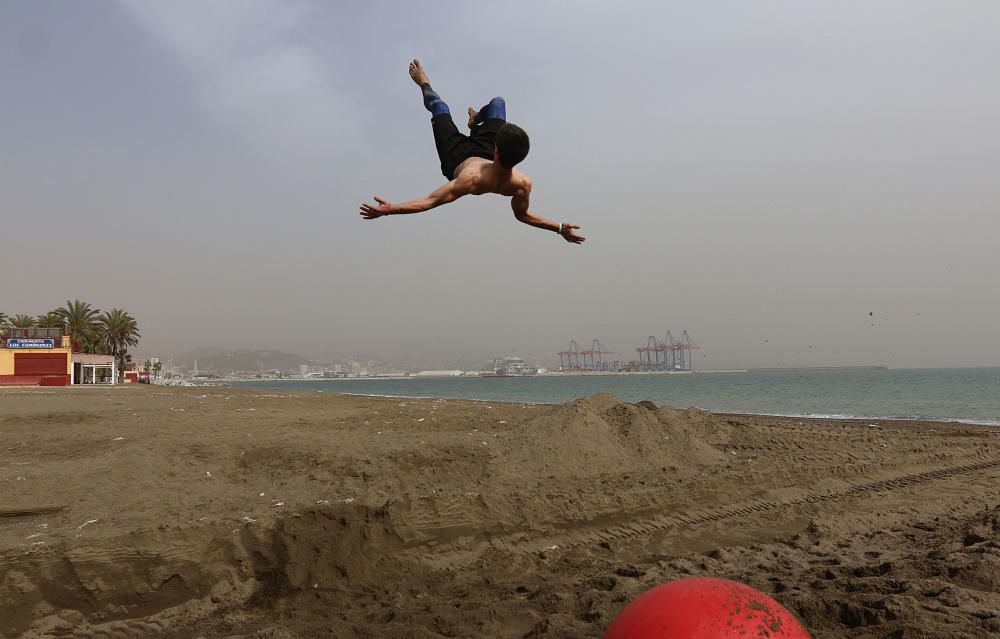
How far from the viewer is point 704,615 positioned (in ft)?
7.30

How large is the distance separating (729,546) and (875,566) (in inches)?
64.3

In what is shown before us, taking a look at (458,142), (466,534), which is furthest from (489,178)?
(466,534)

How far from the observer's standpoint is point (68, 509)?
6.07 meters

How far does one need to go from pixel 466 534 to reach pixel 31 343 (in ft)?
179

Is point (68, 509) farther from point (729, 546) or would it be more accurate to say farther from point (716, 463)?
point (716, 463)

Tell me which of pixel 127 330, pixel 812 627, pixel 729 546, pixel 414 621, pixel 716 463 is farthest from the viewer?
pixel 127 330

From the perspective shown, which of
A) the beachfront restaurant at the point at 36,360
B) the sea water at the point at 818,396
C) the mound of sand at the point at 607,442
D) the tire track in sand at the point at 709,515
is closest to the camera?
the tire track in sand at the point at 709,515

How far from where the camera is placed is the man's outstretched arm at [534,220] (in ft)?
16.9

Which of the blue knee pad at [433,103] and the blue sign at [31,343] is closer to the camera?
the blue knee pad at [433,103]

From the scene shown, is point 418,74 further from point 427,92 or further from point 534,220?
point 534,220

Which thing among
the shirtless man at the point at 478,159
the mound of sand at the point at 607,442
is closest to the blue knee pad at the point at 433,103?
the shirtless man at the point at 478,159

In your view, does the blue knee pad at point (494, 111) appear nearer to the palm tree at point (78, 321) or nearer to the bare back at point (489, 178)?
the bare back at point (489, 178)

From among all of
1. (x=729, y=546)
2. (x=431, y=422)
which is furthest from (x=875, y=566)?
(x=431, y=422)

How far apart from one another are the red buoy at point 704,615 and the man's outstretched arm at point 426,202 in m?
3.05
